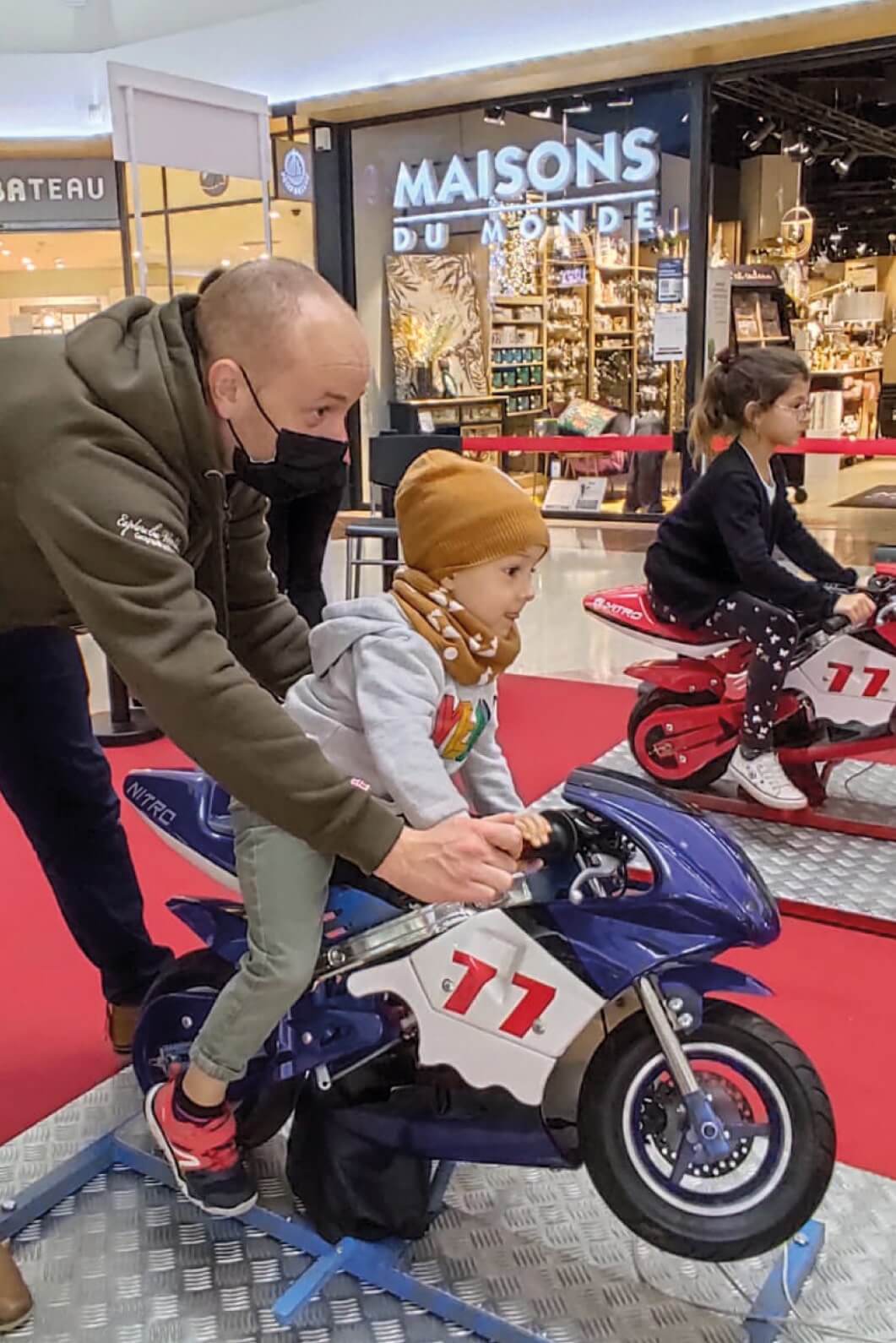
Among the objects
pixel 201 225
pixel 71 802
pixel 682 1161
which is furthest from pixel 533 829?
pixel 201 225

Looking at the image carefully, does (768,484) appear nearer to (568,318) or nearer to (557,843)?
(557,843)

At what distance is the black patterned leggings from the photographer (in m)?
3.53

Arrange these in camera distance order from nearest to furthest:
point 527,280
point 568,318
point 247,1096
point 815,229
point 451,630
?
point 451,630 < point 247,1096 < point 527,280 < point 568,318 < point 815,229

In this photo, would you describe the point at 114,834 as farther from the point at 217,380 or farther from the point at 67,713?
the point at 217,380

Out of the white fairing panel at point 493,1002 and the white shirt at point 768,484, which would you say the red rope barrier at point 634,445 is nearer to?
the white shirt at point 768,484

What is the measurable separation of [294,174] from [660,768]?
800 centimetres

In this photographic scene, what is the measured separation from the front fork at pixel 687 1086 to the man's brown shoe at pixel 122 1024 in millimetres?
1136

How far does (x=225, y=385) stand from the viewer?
158cm

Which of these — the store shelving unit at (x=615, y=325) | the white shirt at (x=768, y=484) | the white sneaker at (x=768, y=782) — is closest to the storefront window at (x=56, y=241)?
the store shelving unit at (x=615, y=325)

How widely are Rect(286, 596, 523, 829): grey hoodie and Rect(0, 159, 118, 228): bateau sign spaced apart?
37.2 feet

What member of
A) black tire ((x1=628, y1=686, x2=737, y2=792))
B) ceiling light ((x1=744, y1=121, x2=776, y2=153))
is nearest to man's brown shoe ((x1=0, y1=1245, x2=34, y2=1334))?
black tire ((x1=628, y1=686, x2=737, y2=792))

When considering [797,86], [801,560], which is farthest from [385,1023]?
[797,86]

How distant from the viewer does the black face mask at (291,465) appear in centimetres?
162

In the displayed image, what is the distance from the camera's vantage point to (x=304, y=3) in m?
9.26
